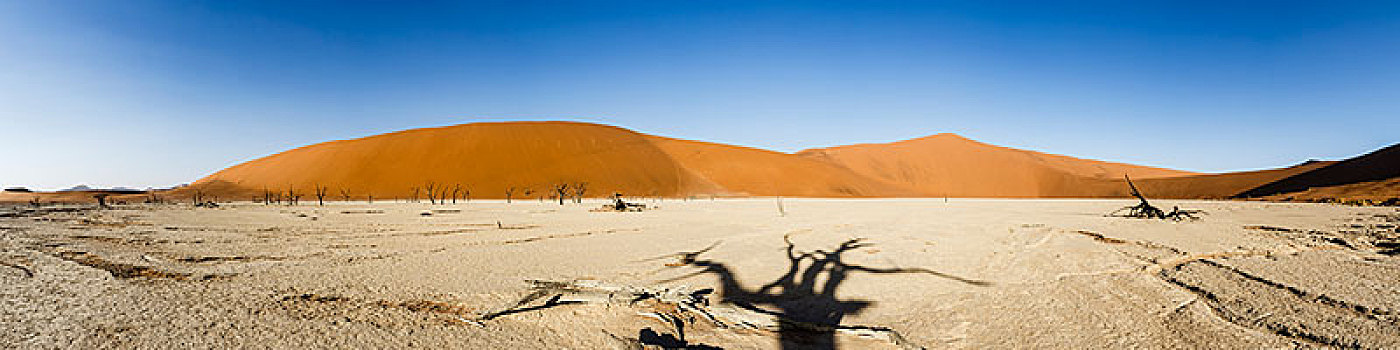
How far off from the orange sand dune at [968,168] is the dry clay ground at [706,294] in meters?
68.4

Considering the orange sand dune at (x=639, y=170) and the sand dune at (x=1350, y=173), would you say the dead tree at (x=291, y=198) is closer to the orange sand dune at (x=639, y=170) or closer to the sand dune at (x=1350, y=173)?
the orange sand dune at (x=639, y=170)

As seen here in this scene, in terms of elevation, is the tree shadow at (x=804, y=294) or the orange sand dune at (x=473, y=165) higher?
the orange sand dune at (x=473, y=165)

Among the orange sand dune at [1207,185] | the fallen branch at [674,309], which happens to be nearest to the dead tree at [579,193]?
the fallen branch at [674,309]

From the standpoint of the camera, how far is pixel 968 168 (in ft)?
257

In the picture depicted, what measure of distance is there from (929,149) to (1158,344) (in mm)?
89782

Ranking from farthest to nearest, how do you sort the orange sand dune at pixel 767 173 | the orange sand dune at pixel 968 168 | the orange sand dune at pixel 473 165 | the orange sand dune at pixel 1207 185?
the orange sand dune at pixel 968 168, the orange sand dune at pixel 767 173, the orange sand dune at pixel 473 165, the orange sand dune at pixel 1207 185

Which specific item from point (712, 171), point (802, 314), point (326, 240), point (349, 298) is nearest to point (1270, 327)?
point (802, 314)

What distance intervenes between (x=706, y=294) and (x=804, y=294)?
33.3 inches

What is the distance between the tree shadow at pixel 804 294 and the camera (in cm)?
316

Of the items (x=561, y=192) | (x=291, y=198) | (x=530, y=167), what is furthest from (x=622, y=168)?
(x=291, y=198)

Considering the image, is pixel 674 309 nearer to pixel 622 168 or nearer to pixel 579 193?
pixel 579 193

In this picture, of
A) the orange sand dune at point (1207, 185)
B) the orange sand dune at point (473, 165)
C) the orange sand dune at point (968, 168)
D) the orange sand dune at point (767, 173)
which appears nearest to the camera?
the orange sand dune at point (1207, 185)

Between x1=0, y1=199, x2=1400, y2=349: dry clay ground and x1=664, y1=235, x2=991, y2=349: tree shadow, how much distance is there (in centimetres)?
→ 3

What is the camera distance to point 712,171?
65875 mm
